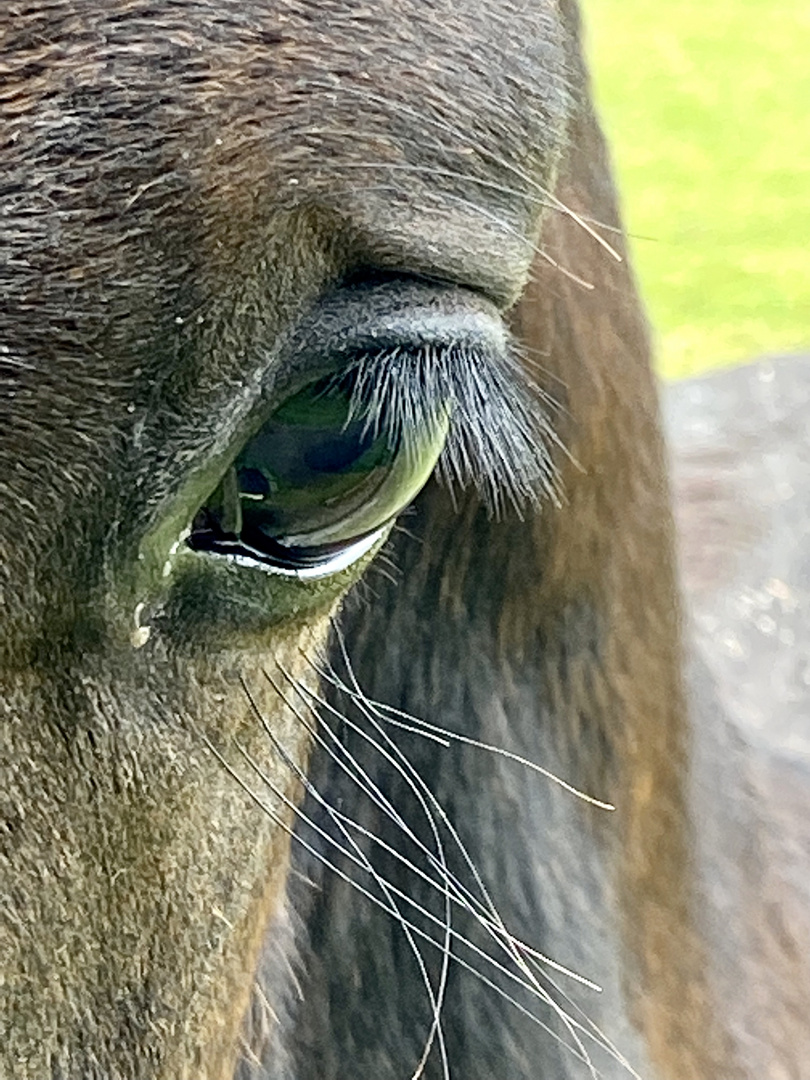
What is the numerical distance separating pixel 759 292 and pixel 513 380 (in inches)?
172

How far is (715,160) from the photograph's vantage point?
5.75 m

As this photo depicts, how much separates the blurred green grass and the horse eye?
3.50 metres

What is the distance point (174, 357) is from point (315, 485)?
0.12 m

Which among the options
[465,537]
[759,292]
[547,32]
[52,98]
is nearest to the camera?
[52,98]

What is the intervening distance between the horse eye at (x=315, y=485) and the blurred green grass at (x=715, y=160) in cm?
350

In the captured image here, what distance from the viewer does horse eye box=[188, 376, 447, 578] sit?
64cm

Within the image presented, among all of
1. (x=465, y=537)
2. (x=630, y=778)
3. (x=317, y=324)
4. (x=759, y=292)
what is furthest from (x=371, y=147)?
(x=759, y=292)

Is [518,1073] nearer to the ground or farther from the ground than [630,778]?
nearer to the ground

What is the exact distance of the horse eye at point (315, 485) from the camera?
2.10 ft

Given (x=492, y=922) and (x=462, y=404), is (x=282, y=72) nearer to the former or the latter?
(x=462, y=404)

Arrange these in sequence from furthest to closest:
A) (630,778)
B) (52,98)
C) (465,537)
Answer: (630,778) → (465,537) → (52,98)

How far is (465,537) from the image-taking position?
95 centimetres

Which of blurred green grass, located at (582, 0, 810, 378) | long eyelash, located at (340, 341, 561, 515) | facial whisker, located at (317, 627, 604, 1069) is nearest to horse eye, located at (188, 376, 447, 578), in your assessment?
long eyelash, located at (340, 341, 561, 515)

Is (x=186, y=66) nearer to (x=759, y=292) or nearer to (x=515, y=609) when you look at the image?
(x=515, y=609)
